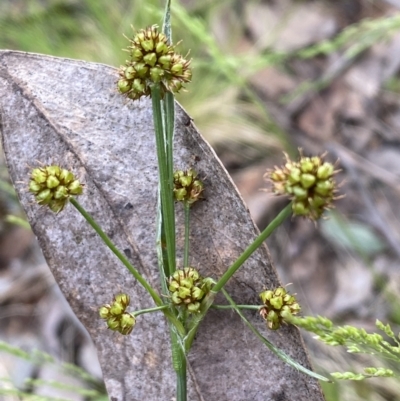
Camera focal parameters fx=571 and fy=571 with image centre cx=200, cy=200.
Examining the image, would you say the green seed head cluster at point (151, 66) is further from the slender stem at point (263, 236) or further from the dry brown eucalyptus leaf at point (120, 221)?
the slender stem at point (263, 236)

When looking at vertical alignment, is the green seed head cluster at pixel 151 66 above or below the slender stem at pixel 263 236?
above

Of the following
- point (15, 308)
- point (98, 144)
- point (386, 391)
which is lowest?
point (386, 391)

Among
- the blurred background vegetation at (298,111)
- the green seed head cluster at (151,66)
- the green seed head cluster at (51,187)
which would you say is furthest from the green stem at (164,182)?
the blurred background vegetation at (298,111)

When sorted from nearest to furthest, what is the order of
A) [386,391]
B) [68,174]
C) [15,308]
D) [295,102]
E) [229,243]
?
[68,174], [229,243], [386,391], [15,308], [295,102]

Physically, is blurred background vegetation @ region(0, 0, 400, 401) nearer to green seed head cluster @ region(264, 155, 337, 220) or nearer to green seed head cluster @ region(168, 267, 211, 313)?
green seed head cluster @ region(168, 267, 211, 313)

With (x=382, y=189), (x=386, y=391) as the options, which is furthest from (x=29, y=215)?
(x=382, y=189)

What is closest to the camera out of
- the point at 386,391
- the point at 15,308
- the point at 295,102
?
the point at 386,391

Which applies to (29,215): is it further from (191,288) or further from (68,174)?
(191,288)
